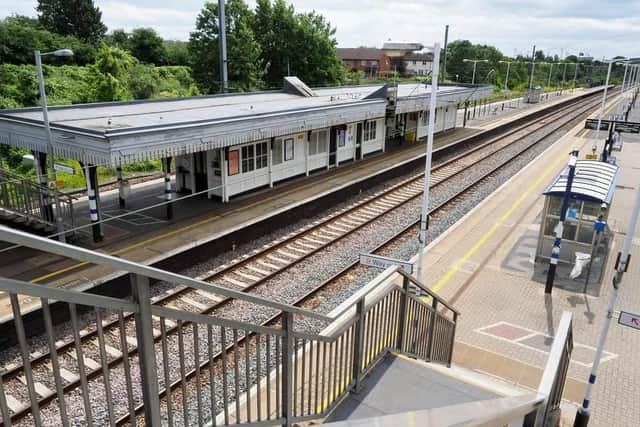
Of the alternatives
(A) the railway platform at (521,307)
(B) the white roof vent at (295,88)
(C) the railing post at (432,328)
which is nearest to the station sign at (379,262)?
(C) the railing post at (432,328)

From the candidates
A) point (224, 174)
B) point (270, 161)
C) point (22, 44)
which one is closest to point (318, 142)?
point (270, 161)

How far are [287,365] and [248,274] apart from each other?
8383mm

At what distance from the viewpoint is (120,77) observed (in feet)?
117

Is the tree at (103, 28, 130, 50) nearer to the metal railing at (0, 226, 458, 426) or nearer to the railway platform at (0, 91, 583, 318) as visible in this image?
the railway platform at (0, 91, 583, 318)

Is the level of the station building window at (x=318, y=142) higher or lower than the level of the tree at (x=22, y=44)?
lower

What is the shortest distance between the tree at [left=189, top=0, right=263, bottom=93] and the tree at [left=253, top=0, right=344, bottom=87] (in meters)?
3.34

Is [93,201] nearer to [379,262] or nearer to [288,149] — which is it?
[379,262]

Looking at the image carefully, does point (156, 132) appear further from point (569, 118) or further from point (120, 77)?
point (569, 118)

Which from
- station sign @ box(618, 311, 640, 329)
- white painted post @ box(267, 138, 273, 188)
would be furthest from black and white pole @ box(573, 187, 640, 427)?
white painted post @ box(267, 138, 273, 188)

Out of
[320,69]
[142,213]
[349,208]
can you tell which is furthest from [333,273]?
[320,69]

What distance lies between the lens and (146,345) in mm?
2184

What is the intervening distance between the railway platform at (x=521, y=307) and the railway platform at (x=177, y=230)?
17.9ft

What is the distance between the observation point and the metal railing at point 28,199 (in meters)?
12.7

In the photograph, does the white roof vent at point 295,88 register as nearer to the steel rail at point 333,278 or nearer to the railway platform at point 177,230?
the railway platform at point 177,230
